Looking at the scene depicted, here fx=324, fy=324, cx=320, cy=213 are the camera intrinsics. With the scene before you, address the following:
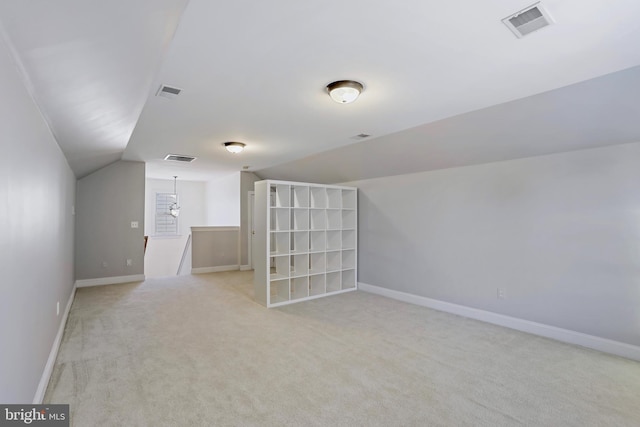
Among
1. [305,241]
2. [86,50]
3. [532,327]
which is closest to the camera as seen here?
[86,50]

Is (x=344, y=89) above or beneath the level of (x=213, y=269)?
above

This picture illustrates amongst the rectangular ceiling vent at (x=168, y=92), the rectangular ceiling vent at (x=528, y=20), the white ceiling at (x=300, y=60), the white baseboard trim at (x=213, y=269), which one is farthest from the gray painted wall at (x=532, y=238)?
the white baseboard trim at (x=213, y=269)

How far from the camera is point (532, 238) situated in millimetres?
3754

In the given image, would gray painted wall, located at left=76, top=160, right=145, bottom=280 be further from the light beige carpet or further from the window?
the window

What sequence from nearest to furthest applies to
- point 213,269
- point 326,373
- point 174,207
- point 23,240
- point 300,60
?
point 23,240 < point 300,60 < point 326,373 < point 213,269 < point 174,207

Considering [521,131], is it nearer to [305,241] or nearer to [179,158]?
[305,241]

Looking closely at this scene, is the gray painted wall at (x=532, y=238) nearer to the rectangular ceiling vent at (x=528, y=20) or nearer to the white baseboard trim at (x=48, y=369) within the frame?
the rectangular ceiling vent at (x=528, y=20)

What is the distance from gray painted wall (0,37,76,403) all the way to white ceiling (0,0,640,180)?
219 millimetres

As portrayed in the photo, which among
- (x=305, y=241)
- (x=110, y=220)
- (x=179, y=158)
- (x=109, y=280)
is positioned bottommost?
(x=109, y=280)

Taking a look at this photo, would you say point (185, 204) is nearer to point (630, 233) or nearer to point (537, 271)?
point (537, 271)

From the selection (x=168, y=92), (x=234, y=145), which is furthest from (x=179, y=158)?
(x=168, y=92)

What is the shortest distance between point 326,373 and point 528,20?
2821 millimetres

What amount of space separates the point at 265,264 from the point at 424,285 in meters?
2.41

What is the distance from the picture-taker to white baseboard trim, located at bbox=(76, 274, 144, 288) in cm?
591
